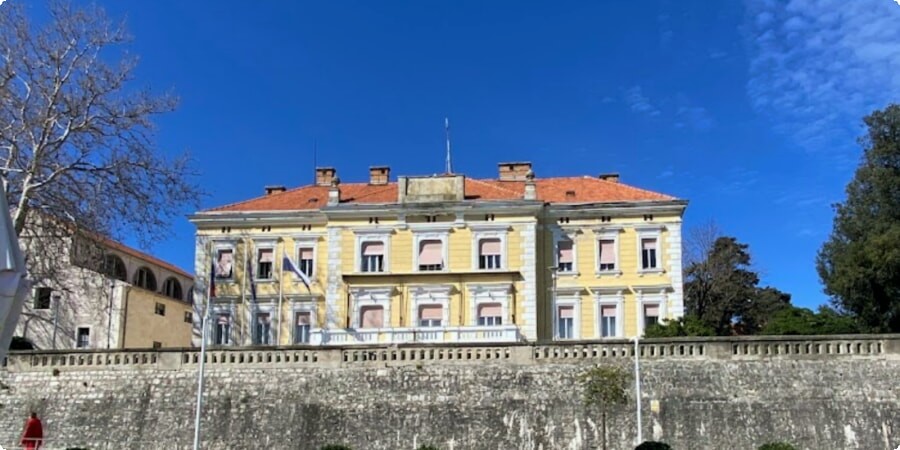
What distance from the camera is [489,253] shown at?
38.4 meters

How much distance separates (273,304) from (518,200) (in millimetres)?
12210

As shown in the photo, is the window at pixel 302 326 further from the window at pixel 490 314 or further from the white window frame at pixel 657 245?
the white window frame at pixel 657 245

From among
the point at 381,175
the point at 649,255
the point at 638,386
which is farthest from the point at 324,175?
the point at 638,386

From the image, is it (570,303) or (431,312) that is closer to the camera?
(431,312)

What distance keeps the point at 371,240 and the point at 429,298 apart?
3765 millimetres

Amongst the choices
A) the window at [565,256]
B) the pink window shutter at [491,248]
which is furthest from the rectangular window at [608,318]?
the pink window shutter at [491,248]

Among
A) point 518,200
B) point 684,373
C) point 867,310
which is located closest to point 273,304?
point 518,200

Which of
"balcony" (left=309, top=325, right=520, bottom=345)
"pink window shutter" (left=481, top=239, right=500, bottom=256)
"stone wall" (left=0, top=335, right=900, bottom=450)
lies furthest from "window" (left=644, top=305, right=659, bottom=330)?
"stone wall" (left=0, top=335, right=900, bottom=450)

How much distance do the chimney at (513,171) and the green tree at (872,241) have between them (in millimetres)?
14199

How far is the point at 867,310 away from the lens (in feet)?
112

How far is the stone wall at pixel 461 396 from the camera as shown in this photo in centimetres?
2342

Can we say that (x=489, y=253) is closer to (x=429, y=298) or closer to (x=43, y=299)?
(x=429, y=298)

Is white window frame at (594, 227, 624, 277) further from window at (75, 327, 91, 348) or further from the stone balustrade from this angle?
window at (75, 327, 91, 348)

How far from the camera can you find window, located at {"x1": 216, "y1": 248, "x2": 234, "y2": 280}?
40.3 meters
